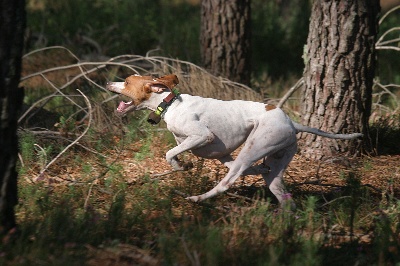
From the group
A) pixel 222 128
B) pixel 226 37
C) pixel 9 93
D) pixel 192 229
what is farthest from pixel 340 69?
pixel 9 93

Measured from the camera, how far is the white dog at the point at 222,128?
542cm

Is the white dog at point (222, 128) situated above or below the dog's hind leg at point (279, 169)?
above

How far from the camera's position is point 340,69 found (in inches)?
279

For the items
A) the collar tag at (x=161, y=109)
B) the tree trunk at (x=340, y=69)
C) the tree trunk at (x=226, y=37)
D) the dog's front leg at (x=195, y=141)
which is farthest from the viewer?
the tree trunk at (x=226, y=37)

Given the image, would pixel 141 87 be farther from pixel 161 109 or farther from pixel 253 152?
pixel 253 152

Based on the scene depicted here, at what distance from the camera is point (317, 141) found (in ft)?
24.0

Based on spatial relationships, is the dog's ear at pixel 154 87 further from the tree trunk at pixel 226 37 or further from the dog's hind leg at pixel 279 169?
the tree trunk at pixel 226 37

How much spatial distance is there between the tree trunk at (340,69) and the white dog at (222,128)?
1.42 metres

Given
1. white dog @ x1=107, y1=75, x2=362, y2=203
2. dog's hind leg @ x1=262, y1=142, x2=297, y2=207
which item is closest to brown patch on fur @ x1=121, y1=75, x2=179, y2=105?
white dog @ x1=107, y1=75, x2=362, y2=203

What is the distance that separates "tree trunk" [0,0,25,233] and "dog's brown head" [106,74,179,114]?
1381 mm

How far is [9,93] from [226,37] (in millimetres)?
5409

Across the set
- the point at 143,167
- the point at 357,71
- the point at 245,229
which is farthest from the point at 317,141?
the point at 245,229

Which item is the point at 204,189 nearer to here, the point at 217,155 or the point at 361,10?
the point at 217,155

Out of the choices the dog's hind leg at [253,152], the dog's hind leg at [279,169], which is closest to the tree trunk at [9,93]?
the dog's hind leg at [253,152]
